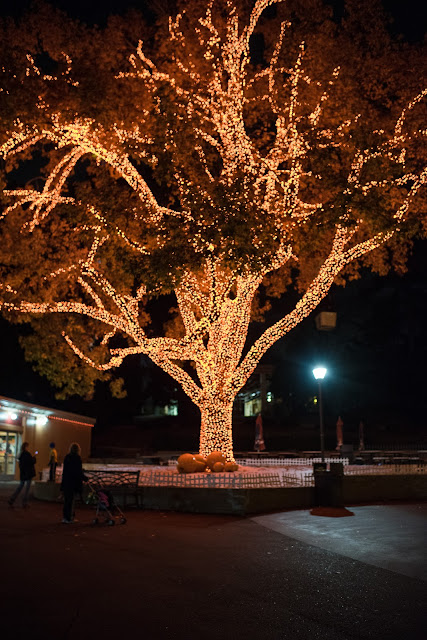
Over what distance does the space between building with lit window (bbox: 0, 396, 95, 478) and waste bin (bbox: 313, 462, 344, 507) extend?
13.4m

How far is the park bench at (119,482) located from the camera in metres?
15.6

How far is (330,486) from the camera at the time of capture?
15.1 metres

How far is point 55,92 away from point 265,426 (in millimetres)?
39722

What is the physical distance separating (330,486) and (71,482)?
20.3ft

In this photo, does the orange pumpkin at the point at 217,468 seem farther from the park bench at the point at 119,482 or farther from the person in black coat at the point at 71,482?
the person in black coat at the point at 71,482

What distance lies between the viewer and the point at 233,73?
18.8 meters

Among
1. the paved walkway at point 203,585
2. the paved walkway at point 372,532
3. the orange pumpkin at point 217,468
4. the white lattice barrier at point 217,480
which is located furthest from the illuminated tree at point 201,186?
the paved walkway at point 203,585

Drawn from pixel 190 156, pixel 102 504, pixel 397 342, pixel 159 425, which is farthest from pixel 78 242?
pixel 397 342

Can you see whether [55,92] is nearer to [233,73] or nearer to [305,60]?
[233,73]

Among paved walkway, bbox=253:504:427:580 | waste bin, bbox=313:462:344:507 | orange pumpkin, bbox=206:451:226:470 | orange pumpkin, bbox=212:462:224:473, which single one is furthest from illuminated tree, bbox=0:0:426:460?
paved walkway, bbox=253:504:427:580

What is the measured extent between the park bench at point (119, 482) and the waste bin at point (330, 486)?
14.7 ft

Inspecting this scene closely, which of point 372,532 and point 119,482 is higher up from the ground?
point 119,482

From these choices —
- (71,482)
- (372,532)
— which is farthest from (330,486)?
(71,482)

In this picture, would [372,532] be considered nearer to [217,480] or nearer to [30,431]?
[217,480]
